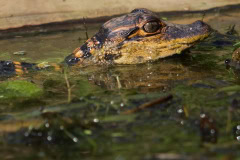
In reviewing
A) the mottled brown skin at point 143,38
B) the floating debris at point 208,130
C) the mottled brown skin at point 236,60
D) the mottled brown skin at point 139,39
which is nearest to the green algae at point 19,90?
the mottled brown skin at point 139,39

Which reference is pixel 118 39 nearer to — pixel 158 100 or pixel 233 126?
pixel 158 100

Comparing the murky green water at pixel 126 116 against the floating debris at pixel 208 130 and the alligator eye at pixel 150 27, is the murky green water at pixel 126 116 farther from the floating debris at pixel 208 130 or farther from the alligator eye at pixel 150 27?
the alligator eye at pixel 150 27

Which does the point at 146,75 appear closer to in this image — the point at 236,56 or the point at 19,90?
the point at 236,56

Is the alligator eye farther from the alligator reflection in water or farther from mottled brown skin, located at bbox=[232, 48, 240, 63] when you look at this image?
mottled brown skin, located at bbox=[232, 48, 240, 63]

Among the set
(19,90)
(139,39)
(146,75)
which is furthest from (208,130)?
(139,39)

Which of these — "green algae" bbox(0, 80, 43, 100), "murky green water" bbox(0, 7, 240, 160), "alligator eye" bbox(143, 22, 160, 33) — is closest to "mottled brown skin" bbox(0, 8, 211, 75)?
"alligator eye" bbox(143, 22, 160, 33)

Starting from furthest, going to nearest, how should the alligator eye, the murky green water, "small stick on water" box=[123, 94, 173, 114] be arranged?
the alligator eye → "small stick on water" box=[123, 94, 173, 114] → the murky green water
